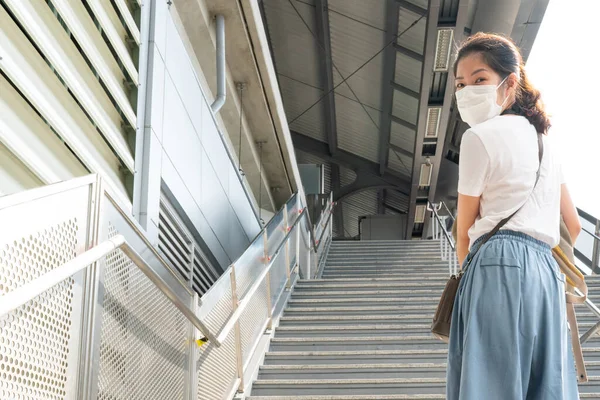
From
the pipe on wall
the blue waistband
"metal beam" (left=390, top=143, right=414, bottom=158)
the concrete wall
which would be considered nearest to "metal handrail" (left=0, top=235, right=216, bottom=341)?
the blue waistband

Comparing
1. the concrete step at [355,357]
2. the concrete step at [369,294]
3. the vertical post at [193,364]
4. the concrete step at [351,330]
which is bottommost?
the vertical post at [193,364]

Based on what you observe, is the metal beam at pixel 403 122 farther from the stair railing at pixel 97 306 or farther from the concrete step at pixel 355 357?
the stair railing at pixel 97 306

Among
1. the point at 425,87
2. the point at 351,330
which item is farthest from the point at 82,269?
the point at 425,87

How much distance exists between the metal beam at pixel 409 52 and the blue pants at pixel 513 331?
12.2 metres

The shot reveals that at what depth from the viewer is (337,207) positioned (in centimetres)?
2627

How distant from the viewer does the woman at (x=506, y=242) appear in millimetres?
1998

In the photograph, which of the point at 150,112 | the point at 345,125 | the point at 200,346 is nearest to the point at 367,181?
the point at 345,125

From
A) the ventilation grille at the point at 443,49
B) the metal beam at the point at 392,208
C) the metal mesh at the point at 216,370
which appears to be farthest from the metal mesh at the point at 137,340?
the metal beam at the point at 392,208

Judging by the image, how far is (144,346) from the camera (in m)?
2.90

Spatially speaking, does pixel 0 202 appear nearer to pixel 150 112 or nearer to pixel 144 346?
pixel 144 346

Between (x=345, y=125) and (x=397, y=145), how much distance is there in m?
1.50

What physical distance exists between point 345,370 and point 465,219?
11.0 feet

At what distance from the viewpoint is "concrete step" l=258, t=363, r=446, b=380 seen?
5406 millimetres

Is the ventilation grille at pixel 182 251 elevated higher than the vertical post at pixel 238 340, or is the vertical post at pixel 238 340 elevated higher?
the ventilation grille at pixel 182 251
